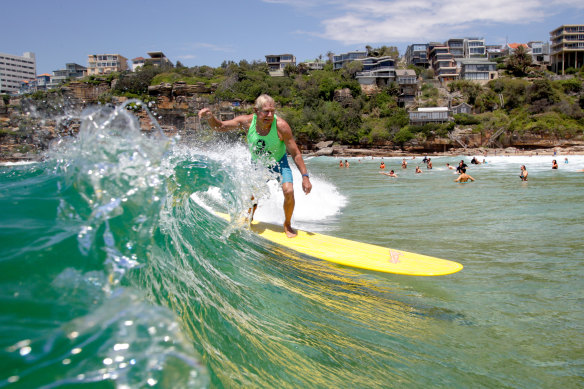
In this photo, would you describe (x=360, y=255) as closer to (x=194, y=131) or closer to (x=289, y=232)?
(x=289, y=232)

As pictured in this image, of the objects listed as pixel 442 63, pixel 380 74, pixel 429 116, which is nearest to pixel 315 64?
pixel 380 74

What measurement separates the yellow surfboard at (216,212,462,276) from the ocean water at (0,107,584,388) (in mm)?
147

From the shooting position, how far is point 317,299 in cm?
331

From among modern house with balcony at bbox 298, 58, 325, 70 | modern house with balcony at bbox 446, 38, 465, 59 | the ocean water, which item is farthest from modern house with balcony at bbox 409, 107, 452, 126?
the ocean water

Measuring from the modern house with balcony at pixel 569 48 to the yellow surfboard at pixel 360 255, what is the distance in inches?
3788

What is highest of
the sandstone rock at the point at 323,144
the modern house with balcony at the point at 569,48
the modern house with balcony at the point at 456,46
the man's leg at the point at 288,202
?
the modern house with balcony at the point at 456,46

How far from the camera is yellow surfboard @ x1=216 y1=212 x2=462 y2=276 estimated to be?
154 inches

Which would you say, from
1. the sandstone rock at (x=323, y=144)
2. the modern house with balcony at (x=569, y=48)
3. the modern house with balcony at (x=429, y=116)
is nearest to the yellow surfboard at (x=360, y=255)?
the sandstone rock at (x=323, y=144)

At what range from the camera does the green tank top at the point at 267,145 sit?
4.78 meters

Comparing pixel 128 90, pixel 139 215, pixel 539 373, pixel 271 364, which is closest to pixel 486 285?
pixel 539 373

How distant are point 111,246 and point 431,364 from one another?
2034 mm

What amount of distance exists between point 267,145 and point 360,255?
176 centimetres

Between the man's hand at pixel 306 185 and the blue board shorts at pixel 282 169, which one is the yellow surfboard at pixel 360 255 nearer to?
the man's hand at pixel 306 185

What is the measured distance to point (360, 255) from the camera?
429cm
